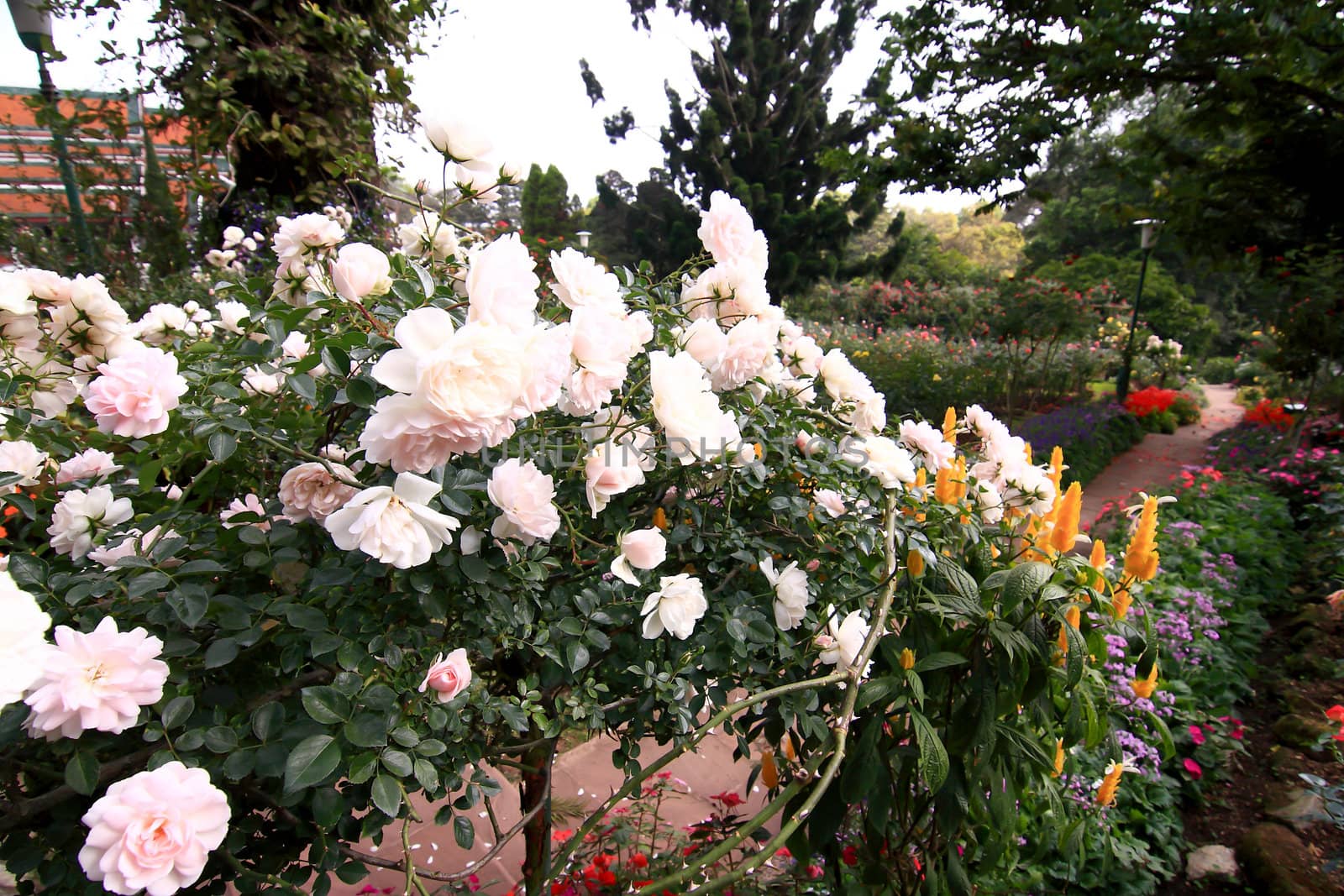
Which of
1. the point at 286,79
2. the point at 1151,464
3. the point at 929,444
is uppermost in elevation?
the point at 286,79

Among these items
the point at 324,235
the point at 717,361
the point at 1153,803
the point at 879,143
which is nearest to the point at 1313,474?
the point at 879,143

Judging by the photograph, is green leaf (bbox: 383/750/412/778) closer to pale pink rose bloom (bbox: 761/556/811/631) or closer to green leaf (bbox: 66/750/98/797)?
green leaf (bbox: 66/750/98/797)

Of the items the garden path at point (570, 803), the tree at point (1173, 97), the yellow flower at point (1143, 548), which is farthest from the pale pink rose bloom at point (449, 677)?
the tree at point (1173, 97)

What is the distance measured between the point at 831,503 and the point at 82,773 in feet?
2.82

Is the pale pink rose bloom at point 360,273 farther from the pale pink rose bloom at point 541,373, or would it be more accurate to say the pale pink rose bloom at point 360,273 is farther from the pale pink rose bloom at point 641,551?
the pale pink rose bloom at point 641,551

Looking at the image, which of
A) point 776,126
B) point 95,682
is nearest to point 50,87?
point 95,682

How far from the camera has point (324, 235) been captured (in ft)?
2.81

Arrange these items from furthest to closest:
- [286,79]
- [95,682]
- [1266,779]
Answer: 1. [286,79]
2. [1266,779]
3. [95,682]

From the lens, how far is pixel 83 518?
28.6 inches

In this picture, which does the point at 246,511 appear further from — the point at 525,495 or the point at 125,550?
the point at 525,495

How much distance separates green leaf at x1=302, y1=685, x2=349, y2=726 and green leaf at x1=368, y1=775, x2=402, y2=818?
0.07 m

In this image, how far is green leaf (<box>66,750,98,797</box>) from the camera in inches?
21.1

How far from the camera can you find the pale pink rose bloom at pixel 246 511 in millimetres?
765

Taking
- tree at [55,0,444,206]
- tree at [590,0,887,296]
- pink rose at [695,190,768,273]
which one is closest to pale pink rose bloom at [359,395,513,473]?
pink rose at [695,190,768,273]
